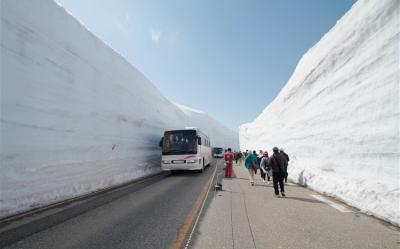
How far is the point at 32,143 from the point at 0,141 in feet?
3.08

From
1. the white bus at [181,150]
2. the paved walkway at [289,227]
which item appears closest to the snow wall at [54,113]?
the white bus at [181,150]

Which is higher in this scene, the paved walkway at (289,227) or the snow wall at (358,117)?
the snow wall at (358,117)

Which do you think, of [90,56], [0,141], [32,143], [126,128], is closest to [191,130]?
[126,128]

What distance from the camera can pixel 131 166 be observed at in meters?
13.1

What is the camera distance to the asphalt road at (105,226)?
320 cm

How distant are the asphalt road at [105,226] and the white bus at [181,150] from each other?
6.77m

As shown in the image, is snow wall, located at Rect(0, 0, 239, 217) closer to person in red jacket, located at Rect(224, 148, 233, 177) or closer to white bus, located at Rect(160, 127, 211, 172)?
white bus, located at Rect(160, 127, 211, 172)

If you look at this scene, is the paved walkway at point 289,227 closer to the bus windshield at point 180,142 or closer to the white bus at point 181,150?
the white bus at point 181,150

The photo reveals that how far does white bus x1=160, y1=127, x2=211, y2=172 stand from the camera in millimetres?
12625

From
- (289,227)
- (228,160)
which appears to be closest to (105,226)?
(289,227)

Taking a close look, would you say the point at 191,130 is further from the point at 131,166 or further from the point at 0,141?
the point at 0,141

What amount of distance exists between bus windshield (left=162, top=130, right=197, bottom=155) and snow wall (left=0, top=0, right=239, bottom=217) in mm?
2601

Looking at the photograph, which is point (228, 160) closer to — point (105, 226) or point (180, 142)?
point (180, 142)

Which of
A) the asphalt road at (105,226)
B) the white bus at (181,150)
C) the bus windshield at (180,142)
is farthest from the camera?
the bus windshield at (180,142)
